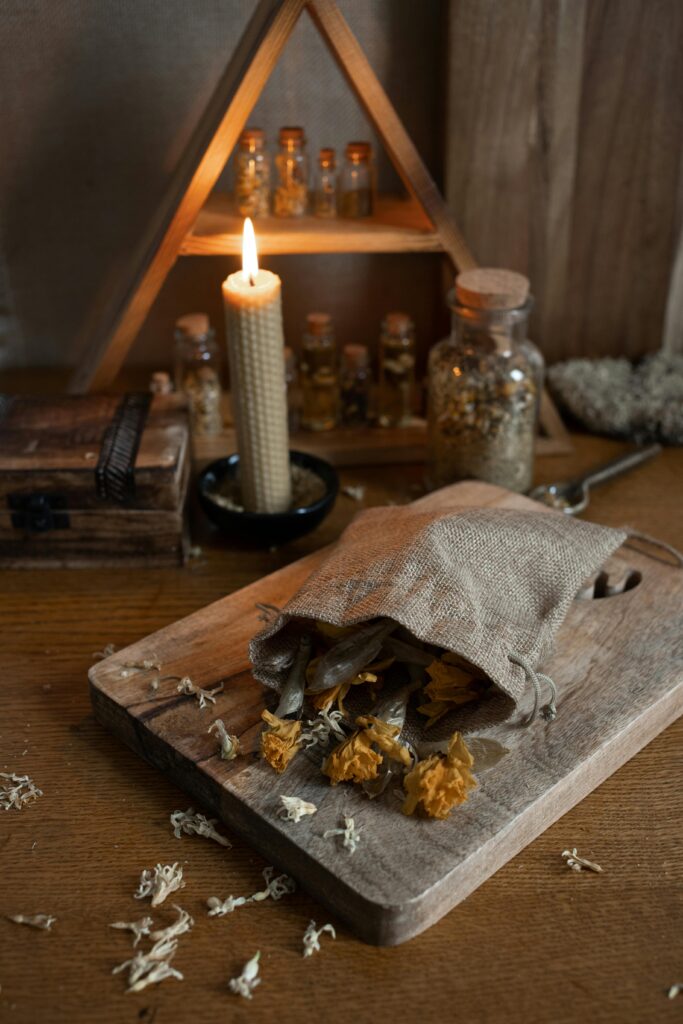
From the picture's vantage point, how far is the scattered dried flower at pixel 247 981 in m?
0.56

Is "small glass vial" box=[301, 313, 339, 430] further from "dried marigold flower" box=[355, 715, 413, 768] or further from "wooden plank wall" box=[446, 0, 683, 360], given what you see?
"dried marigold flower" box=[355, 715, 413, 768]

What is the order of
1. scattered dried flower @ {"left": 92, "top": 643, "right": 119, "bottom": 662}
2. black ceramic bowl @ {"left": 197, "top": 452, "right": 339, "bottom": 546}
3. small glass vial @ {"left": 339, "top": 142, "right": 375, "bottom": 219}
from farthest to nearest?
small glass vial @ {"left": 339, "top": 142, "right": 375, "bottom": 219}
black ceramic bowl @ {"left": 197, "top": 452, "right": 339, "bottom": 546}
scattered dried flower @ {"left": 92, "top": 643, "right": 119, "bottom": 662}

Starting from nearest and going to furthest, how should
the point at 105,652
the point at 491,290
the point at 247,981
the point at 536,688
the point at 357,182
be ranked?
the point at 247,981 < the point at 536,688 < the point at 105,652 < the point at 491,290 < the point at 357,182

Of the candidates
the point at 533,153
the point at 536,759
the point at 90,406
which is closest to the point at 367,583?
the point at 536,759

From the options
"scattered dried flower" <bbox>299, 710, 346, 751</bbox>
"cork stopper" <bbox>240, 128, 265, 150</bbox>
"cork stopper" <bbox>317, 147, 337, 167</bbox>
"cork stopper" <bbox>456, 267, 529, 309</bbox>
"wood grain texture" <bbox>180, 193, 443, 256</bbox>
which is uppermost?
"cork stopper" <bbox>240, 128, 265, 150</bbox>

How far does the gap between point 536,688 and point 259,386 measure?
365 millimetres

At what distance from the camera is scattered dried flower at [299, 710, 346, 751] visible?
0.67m

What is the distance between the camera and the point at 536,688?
67cm

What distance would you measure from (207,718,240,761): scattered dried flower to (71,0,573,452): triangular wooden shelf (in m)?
0.47

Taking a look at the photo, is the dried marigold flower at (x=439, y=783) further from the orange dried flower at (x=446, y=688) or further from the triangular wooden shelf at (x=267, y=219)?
the triangular wooden shelf at (x=267, y=219)

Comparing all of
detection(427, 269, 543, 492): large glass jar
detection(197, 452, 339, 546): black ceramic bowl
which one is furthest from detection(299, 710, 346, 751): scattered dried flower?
detection(427, 269, 543, 492): large glass jar

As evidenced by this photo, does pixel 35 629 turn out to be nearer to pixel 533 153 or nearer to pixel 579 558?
pixel 579 558

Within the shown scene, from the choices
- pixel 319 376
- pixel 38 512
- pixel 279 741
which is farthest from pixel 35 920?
pixel 319 376

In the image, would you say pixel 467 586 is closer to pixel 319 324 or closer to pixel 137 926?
pixel 137 926
